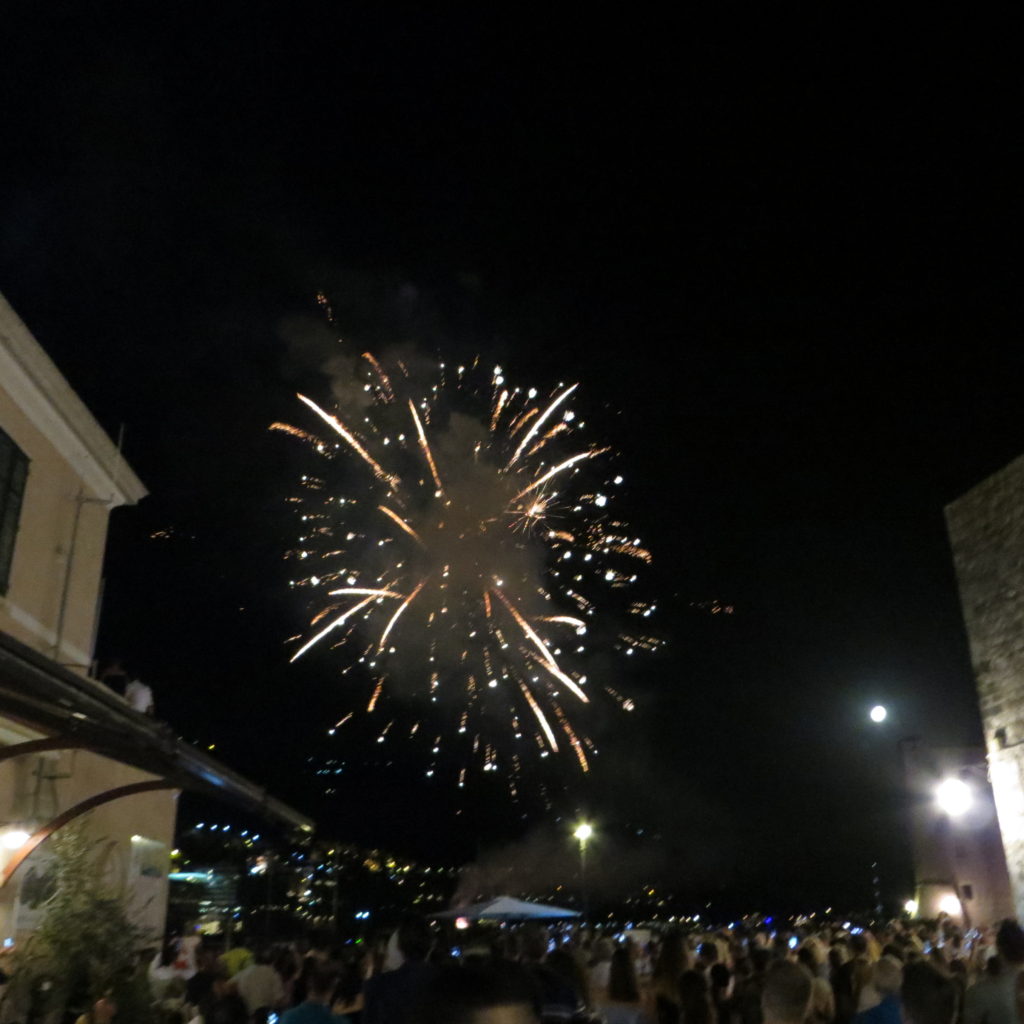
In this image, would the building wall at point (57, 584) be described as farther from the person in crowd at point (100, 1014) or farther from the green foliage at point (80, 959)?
the person in crowd at point (100, 1014)

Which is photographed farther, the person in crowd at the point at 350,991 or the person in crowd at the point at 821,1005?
the person in crowd at the point at 350,991

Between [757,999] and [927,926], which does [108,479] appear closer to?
[757,999]

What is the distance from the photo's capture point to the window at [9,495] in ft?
38.0

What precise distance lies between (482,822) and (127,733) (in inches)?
1875

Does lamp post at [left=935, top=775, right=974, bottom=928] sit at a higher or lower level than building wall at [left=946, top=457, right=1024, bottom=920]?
lower

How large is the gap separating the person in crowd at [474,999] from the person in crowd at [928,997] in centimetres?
295

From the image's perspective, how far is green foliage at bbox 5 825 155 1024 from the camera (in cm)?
838

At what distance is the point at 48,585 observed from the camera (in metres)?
13.1

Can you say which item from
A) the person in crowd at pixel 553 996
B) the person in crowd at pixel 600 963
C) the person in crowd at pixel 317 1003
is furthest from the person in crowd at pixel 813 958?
the person in crowd at pixel 317 1003

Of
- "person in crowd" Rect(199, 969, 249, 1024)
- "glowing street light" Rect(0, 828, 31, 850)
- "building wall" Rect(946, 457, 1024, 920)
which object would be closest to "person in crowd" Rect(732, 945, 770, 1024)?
"person in crowd" Rect(199, 969, 249, 1024)

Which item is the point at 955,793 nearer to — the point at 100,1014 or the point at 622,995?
the point at 622,995

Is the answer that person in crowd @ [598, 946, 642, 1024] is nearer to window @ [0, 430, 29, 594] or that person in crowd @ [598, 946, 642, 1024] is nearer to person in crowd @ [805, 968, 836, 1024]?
person in crowd @ [805, 968, 836, 1024]

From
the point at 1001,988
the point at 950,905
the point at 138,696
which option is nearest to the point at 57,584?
the point at 138,696

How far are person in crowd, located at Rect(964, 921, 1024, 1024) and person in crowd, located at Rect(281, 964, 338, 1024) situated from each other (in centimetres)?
394
